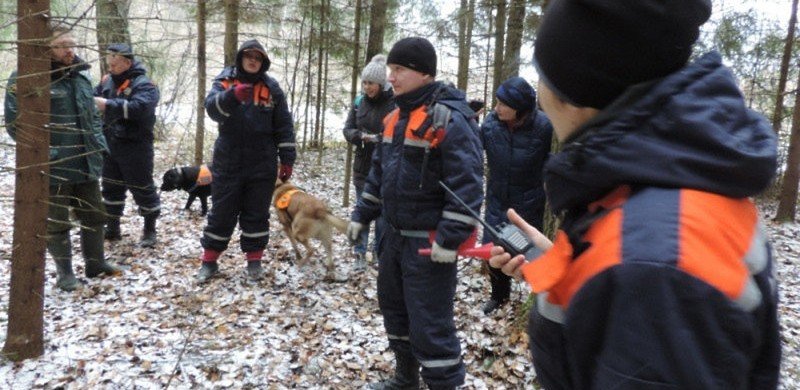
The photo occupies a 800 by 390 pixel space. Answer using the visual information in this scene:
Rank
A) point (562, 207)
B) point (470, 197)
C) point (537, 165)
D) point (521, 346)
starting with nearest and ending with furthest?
point (562, 207), point (470, 197), point (521, 346), point (537, 165)

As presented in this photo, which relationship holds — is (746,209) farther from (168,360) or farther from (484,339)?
(168,360)

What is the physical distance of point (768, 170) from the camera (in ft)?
2.94

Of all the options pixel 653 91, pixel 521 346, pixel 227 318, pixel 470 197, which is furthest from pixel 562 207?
pixel 227 318

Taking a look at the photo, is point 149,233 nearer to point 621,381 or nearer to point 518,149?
point 518,149

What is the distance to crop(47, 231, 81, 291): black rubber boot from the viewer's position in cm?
533

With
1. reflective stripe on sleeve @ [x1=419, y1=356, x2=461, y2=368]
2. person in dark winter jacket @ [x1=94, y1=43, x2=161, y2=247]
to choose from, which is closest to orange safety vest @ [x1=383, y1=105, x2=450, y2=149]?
reflective stripe on sleeve @ [x1=419, y1=356, x2=461, y2=368]

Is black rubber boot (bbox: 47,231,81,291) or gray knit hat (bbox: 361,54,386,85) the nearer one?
black rubber boot (bbox: 47,231,81,291)

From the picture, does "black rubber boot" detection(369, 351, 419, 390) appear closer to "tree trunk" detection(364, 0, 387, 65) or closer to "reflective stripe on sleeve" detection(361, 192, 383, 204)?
"reflective stripe on sleeve" detection(361, 192, 383, 204)

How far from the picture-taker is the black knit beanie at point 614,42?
94cm

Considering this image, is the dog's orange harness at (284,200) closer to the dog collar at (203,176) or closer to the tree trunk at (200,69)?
the dog collar at (203,176)

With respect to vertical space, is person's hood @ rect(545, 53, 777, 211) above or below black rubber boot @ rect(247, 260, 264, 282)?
above

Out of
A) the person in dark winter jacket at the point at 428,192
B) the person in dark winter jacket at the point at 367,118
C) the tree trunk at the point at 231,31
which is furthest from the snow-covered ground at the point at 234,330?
the tree trunk at the point at 231,31

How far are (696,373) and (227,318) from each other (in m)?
5.04

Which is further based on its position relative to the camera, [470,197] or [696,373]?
[470,197]
